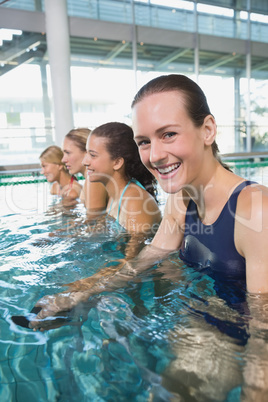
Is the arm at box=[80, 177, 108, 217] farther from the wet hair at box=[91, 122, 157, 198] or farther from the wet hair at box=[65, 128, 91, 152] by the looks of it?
the wet hair at box=[91, 122, 157, 198]

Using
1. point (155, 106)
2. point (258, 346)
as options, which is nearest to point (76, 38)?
point (155, 106)

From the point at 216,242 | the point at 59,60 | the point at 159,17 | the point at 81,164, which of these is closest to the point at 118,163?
the point at 81,164

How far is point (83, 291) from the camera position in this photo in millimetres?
1728

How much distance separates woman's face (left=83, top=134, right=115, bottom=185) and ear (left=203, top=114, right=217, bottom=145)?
170cm

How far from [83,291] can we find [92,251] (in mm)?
1062

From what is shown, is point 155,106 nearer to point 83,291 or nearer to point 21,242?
point 83,291

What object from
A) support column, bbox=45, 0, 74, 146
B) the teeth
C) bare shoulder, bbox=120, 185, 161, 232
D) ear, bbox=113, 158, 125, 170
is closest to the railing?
support column, bbox=45, 0, 74, 146

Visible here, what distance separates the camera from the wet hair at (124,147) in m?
3.17

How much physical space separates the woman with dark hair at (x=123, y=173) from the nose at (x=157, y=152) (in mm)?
1556

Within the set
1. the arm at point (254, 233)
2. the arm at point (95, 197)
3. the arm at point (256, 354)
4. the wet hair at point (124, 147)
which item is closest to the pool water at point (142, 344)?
the arm at point (256, 354)

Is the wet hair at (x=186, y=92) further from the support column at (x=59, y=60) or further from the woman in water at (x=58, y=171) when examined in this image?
the support column at (x=59, y=60)

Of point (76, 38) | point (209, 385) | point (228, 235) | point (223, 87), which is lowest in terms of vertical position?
point (209, 385)

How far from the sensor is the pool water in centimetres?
116

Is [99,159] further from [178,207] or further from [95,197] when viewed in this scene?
[178,207]
